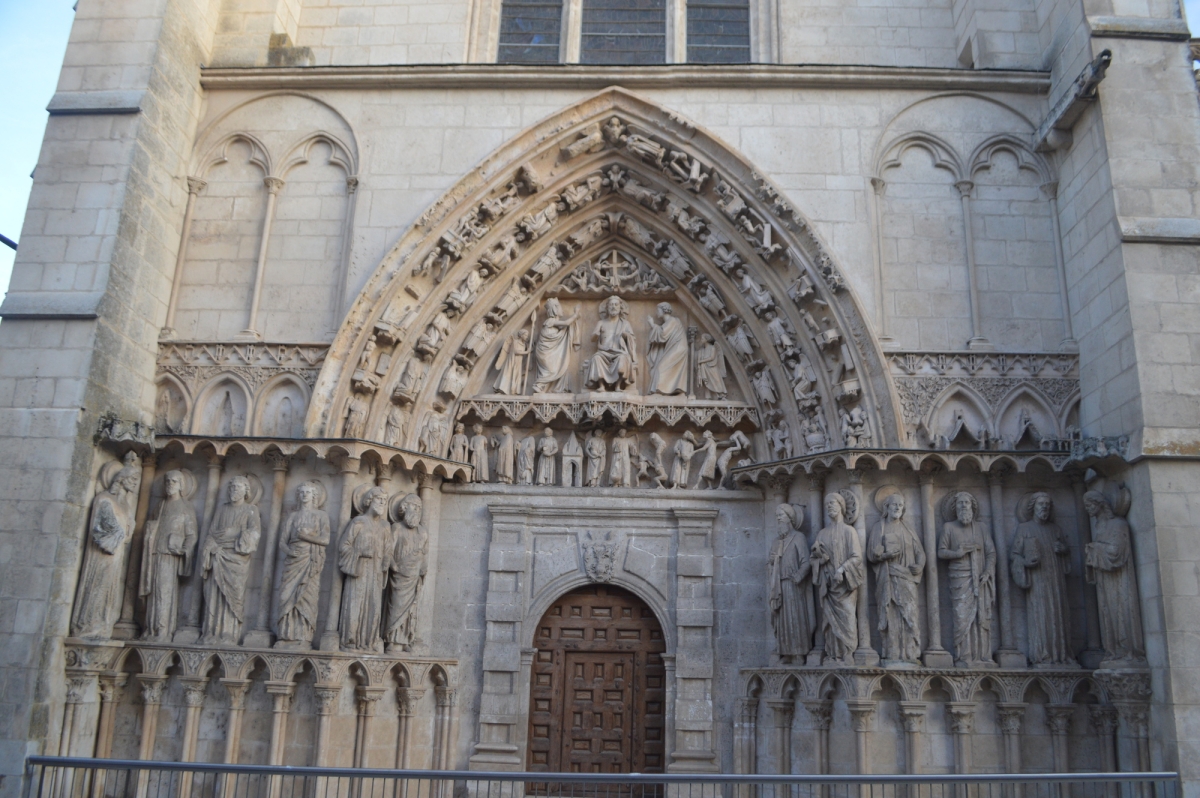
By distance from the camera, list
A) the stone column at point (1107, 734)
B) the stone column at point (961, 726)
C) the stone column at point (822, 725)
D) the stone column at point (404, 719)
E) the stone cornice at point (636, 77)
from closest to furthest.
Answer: the stone column at point (1107, 734)
the stone column at point (961, 726)
the stone column at point (822, 725)
the stone column at point (404, 719)
the stone cornice at point (636, 77)

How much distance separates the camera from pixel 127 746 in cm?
786

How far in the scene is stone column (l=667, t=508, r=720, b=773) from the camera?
8375 mm

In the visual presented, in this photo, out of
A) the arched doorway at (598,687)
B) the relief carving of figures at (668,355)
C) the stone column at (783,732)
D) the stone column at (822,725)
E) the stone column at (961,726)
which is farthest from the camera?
the relief carving of figures at (668,355)

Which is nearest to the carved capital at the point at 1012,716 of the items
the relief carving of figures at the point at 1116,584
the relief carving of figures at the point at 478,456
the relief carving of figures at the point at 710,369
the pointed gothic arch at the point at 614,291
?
the relief carving of figures at the point at 1116,584

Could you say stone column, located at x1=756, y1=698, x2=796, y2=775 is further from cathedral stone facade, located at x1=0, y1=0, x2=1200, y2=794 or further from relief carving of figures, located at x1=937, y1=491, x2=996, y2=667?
relief carving of figures, located at x1=937, y1=491, x2=996, y2=667

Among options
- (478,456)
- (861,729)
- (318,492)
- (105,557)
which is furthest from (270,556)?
(861,729)

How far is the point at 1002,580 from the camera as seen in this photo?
7.84m

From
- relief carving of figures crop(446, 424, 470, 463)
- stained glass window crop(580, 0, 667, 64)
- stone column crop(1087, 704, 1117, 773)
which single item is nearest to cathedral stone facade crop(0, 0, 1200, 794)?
stone column crop(1087, 704, 1117, 773)

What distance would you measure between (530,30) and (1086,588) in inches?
314

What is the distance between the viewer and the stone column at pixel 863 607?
25.2ft

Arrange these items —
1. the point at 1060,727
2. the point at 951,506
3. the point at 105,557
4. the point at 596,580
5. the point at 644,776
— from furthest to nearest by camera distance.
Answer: the point at 596,580
the point at 951,506
the point at 105,557
the point at 1060,727
the point at 644,776

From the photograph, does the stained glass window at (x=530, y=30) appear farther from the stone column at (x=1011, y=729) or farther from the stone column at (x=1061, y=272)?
the stone column at (x=1011, y=729)

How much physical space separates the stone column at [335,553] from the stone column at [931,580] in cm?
485

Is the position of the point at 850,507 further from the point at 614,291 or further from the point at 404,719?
the point at 404,719
